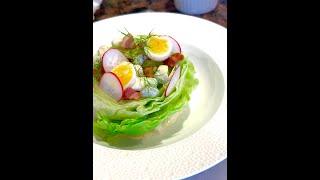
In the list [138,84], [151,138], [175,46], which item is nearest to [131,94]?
[138,84]

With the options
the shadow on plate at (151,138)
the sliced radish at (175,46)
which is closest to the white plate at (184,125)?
the shadow on plate at (151,138)

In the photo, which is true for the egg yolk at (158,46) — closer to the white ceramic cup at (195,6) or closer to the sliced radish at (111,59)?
the sliced radish at (111,59)

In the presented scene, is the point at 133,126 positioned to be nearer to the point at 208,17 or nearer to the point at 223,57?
the point at 223,57

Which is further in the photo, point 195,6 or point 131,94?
point 195,6

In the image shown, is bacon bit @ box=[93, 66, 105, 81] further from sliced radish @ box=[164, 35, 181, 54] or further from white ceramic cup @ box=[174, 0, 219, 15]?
white ceramic cup @ box=[174, 0, 219, 15]

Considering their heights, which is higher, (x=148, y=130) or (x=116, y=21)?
(x=116, y=21)

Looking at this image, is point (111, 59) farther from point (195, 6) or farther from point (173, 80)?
point (195, 6)
